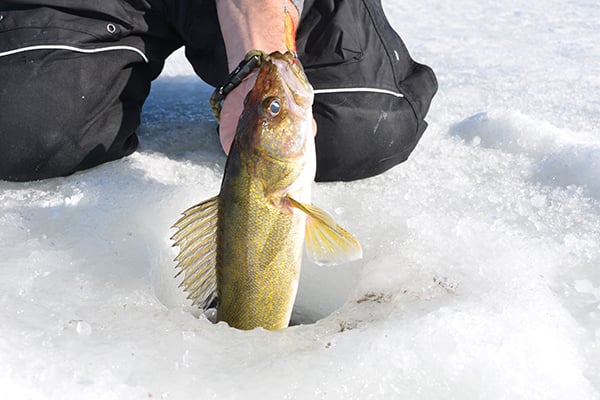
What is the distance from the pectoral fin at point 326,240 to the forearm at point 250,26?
0.63 metres

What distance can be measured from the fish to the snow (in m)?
A: 0.10

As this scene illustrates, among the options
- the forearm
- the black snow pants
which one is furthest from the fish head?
the black snow pants

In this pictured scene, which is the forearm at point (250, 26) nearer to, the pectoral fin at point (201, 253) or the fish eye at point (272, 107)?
the fish eye at point (272, 107)

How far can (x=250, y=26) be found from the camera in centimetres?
202

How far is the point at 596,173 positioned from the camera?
7.16 ft

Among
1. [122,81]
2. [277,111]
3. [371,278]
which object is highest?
[277,111]

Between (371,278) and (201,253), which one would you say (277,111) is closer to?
(201,253)

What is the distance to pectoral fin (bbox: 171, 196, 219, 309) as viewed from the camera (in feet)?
5.15

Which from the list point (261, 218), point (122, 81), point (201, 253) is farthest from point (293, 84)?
point (122, 81)

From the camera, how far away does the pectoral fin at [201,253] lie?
1.57 m

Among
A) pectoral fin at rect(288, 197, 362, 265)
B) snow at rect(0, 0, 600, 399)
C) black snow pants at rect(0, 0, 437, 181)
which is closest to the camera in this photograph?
snow at rect(0, 0, 600, 399)

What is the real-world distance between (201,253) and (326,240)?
31 cm

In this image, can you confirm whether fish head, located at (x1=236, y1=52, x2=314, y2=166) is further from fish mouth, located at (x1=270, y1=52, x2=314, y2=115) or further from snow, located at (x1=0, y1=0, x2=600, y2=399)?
snow, located at (x1=0, y1=0, x2=600, y2=399)

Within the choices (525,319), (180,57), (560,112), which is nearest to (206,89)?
(180,57)
